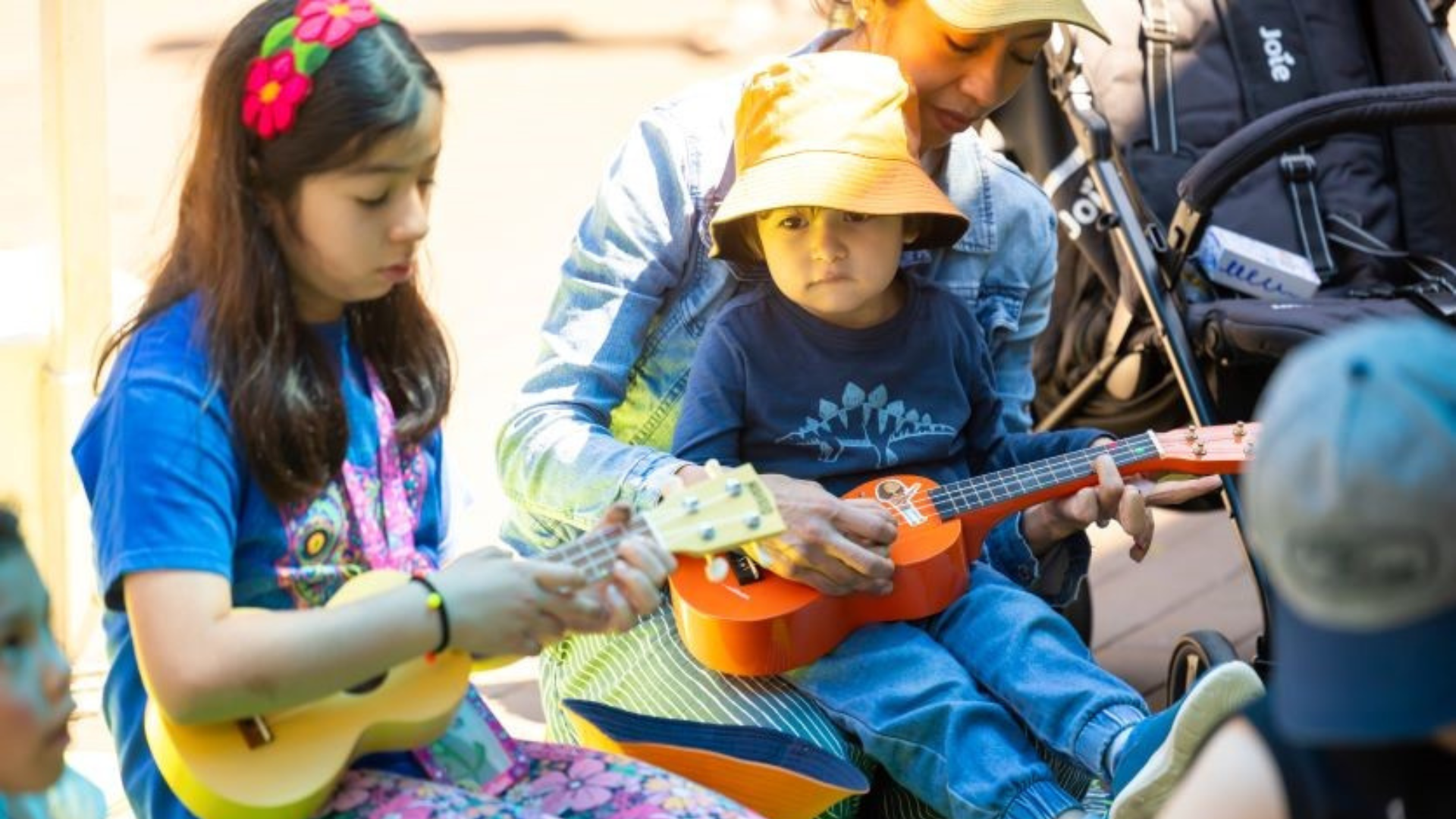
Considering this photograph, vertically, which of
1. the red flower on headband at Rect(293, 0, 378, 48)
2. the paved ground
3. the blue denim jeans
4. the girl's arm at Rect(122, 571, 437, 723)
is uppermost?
the red flower on headband at Rect(293, 0, 378, 48)

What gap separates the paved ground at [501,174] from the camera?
13.7 feet

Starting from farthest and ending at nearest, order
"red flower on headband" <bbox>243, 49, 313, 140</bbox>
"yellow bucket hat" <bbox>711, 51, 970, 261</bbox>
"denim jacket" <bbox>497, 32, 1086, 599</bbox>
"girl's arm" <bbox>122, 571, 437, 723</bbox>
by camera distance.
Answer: "denim jacket" <bbox>497, 32, 1086, 599</bbox>, "yellow bucket hat" <bbox>711, 51, 970, 261</bbox>, "red flower on headband" <bbox>243, 49, 313, 140</bbox>, "girl's arm" <bbox>122, 571, 437, 723</bbox>

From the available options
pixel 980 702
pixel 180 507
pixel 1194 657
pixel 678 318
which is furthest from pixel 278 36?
pixel 1194 657

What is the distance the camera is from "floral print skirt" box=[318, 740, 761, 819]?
209 centimetres

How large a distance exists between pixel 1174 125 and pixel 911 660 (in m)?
1.54

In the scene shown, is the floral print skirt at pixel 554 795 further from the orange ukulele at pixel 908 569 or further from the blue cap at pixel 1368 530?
the blue cap at pixel 1368 530

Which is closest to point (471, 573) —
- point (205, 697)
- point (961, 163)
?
point (205, 697)

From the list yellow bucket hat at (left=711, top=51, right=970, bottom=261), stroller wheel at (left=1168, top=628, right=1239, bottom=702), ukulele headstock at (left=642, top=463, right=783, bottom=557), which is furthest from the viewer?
stroller wheel at (left=1168, top=628, right=1239, bottom=702)

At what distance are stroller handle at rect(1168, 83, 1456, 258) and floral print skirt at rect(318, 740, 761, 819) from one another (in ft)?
4.64

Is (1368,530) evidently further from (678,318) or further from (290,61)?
(678,318)

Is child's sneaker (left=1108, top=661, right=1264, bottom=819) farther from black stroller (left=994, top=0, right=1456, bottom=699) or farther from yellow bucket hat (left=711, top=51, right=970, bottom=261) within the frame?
black stroller (left=994, top=0, right=1456, bottom=699)

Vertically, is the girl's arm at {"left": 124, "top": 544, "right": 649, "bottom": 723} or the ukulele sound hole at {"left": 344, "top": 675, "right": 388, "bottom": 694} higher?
the girl's arm at {"left": 124, "top": 544, "right": 649, "bottom": 723}

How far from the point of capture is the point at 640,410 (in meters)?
2.95

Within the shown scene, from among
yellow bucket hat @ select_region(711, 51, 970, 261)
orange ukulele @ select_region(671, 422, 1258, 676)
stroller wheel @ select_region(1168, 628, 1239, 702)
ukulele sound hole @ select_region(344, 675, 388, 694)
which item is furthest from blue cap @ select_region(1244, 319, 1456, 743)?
stroller wheel @ select_region(1168, 628, 1239, 702)
